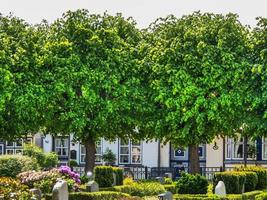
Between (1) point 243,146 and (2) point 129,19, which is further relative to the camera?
(1) point 243,146

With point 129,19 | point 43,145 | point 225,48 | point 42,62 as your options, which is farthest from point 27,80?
point 43,145

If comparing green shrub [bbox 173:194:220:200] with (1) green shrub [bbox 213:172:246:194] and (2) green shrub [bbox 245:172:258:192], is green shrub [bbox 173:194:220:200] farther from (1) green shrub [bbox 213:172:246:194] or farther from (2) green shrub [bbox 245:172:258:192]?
(2) green shrub [bbox 245:172:258:192]

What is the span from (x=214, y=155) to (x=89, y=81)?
62.5 feet

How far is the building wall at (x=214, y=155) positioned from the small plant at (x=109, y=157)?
7.14m

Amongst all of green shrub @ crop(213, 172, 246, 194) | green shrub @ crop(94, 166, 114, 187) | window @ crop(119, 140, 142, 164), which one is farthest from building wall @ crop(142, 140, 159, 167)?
green shrub @ crop(213, 172, 246, 194)

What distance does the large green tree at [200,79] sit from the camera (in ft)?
137

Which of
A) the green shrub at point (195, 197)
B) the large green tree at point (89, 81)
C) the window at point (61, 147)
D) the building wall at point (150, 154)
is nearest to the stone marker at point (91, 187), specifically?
the green shrub at point (195, 197)

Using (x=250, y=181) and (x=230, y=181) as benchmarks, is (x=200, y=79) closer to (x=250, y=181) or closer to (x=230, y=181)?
(x=250, y=181)

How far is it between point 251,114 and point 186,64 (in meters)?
4.48

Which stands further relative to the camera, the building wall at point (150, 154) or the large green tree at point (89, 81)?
the building wall at point (150, 154)

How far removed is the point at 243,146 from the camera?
5812 centimetres

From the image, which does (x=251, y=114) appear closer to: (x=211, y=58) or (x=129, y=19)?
(x=211, y=58)

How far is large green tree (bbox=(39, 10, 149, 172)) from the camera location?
4234cm

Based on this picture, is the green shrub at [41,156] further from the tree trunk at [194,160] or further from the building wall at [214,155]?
the building wall at [214,155]
